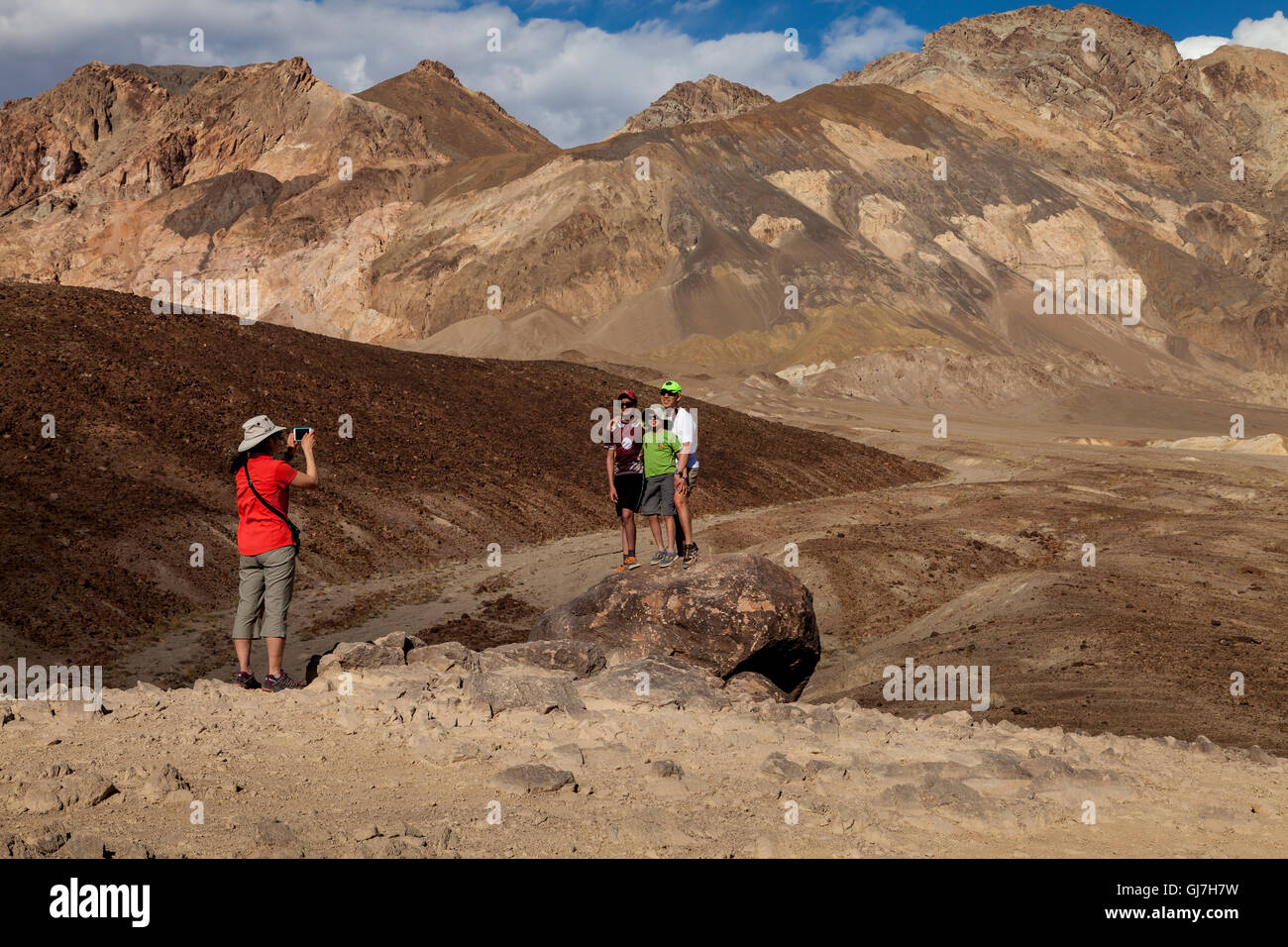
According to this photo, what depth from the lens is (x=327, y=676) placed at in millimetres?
7727

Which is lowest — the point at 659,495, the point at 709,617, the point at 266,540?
the point at 709,617

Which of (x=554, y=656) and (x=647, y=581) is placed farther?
(x=647, y=581)

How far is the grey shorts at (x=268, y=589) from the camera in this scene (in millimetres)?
7445

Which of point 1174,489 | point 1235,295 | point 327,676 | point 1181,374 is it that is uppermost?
point 1235,295

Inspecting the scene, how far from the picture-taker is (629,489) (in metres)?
11.2

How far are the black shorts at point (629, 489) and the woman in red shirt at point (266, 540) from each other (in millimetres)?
4196

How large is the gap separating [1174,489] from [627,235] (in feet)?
197

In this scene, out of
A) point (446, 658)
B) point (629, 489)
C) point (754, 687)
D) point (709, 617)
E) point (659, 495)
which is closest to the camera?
point (446, 658)

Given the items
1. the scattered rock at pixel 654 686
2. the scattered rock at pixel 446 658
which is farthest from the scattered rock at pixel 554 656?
the scattered rock at pixel 654 686

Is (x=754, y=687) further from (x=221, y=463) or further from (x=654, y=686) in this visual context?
(x=221, y=463)

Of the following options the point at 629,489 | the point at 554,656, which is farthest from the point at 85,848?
the point at 629,489

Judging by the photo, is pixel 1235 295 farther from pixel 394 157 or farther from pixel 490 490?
pixel 490 490

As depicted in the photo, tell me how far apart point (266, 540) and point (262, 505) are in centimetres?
25
